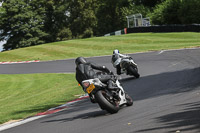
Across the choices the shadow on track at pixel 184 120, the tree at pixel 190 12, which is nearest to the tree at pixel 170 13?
the tree at pixel 190 12

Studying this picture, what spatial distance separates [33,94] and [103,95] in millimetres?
8494

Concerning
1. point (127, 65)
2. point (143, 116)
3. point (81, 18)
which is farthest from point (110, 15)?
point (143, 116)

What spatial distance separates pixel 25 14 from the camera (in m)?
71.9

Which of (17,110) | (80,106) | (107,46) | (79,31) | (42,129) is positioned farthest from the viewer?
(79,31)

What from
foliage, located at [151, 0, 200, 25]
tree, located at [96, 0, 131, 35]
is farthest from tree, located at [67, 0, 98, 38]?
foliage, located at [151, 0, 200, 25]

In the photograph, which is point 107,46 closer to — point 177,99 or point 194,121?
point 177,99

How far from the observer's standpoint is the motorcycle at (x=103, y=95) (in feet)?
28.5

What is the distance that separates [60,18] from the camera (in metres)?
82.0

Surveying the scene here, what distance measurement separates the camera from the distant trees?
71750 mm

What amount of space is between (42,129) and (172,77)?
7.04m

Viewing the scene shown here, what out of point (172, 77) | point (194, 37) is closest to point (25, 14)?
point (194, 37)

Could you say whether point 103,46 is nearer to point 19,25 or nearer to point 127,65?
point 127,65

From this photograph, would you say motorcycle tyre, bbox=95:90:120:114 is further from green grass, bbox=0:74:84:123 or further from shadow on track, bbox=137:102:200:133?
green grass, bbox=0:74:84:123

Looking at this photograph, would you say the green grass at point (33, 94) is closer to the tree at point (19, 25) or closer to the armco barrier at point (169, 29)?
the armco barrier at point (169, 29)
